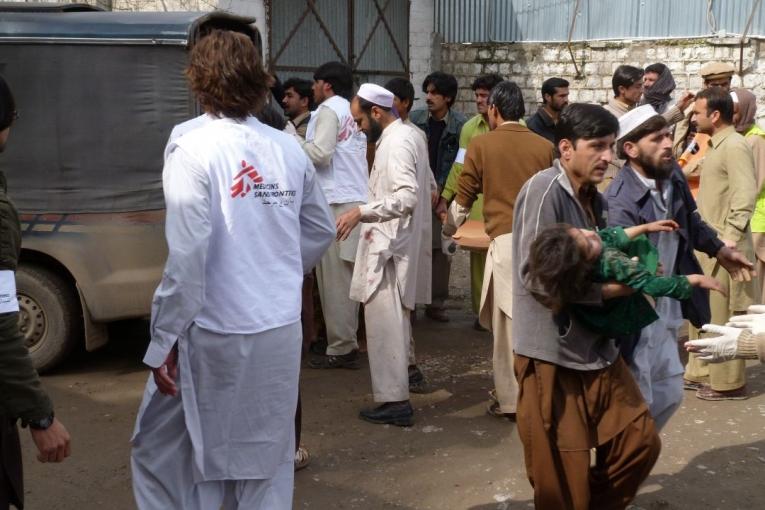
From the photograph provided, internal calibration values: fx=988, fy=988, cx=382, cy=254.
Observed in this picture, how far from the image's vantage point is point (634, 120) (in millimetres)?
4207

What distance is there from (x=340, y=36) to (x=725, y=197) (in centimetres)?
959

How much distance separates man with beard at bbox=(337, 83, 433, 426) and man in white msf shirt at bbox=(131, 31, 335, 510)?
213cm

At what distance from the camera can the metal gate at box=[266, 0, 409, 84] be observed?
14000 millimetres

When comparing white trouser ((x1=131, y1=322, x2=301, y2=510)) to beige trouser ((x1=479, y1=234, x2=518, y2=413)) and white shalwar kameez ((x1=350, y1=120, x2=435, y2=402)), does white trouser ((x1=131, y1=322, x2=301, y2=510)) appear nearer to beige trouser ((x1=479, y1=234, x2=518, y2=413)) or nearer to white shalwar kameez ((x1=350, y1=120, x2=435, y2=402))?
white shalwar kameez ((x1=350, y1=120, x2=435, y2=402))

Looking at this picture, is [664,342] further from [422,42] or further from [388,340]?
[422,42]

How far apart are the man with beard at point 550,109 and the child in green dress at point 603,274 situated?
437cm

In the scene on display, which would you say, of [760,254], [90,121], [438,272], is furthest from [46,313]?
[760,254]

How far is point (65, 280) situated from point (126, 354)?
3.19 ft

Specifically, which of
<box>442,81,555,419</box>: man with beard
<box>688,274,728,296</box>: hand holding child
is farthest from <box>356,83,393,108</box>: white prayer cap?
<box>688,274,728,296</box>: hand holding child

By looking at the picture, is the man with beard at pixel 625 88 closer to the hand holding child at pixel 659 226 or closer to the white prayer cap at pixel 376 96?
the white prayer cap at pixel 376 96

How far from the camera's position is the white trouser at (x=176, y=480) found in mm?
3303

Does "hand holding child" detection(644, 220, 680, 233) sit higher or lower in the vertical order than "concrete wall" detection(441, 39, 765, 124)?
lower

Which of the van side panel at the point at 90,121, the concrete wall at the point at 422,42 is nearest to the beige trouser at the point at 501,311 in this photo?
the van side panel at the point at 90,121

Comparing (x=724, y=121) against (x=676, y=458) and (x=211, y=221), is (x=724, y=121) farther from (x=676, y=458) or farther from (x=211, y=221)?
(x=211, y=221)
